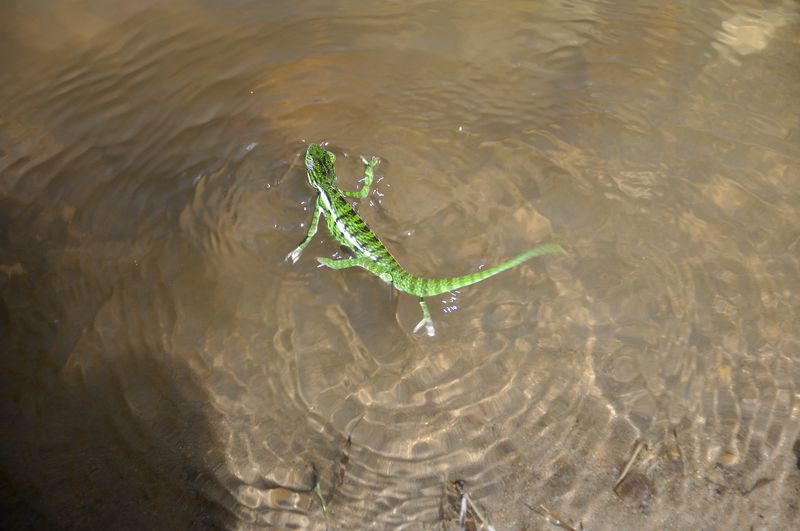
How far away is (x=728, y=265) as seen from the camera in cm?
509

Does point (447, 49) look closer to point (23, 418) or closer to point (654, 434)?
point (654, 434)

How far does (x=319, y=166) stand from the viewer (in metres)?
4.94

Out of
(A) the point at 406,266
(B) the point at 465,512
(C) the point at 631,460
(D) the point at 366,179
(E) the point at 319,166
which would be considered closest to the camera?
(B) the point at 465,512

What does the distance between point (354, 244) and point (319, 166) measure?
816 mm

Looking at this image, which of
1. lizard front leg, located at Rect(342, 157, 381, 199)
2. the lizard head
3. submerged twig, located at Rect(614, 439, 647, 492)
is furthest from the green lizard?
submerged twig, located at Rect(614, 439, 647, 492)

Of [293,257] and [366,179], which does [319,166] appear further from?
[293,257]

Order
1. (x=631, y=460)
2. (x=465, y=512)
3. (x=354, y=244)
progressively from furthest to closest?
(x=354, y=244), (x=631, y=460), (x=465, y=512)

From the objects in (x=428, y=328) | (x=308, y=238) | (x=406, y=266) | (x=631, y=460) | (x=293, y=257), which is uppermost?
(x=308, y=238)

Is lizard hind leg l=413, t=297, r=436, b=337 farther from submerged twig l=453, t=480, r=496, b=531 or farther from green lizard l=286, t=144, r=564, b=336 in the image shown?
submerged twig l=453, t=480, r=496, b=531

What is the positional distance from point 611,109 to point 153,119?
4878 millimetres

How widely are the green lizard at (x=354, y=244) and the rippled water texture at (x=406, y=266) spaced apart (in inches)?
8.5

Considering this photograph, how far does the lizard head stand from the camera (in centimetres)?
492

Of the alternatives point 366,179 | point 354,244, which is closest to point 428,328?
point 354,244

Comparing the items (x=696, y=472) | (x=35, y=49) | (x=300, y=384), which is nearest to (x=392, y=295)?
(x=300, y=384)
